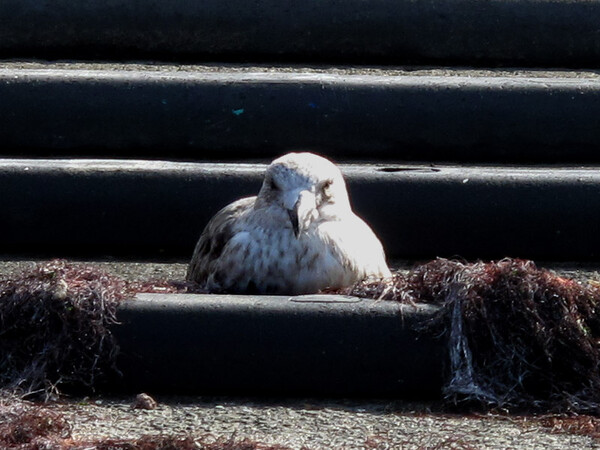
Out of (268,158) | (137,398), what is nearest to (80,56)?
(268,158)

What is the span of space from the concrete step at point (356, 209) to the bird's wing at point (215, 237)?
0.48 m

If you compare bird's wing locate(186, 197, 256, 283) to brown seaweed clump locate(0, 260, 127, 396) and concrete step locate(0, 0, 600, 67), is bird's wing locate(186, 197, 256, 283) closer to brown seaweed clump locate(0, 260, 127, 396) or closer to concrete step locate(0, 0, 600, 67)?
brown seaweed clump locate(0, 260, 127, 396)

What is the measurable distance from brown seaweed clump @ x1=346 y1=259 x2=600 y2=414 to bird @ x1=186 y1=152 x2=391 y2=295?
51cm

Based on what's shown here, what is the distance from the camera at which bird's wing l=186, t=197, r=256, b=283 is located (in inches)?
206

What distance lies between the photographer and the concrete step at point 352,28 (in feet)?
23.6

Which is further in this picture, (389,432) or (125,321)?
(125,321)

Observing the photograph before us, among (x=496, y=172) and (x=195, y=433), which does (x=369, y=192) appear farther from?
(x=195, y=433)

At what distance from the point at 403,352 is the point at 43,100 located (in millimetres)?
2729

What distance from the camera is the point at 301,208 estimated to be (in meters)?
4.96

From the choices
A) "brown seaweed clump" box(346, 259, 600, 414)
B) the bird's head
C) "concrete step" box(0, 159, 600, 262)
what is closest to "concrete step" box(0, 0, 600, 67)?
"concrete step" box(0, 159, 600, 262)

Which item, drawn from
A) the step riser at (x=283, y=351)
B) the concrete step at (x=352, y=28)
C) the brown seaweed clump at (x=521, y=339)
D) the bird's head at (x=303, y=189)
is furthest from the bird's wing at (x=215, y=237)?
the concrete step at (x=352, y=28)

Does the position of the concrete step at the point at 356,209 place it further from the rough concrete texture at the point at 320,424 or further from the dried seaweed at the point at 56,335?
the rough concrete texture at the point at 320,424

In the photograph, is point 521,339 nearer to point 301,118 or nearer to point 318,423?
point 318,423

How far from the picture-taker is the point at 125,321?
4582mm
